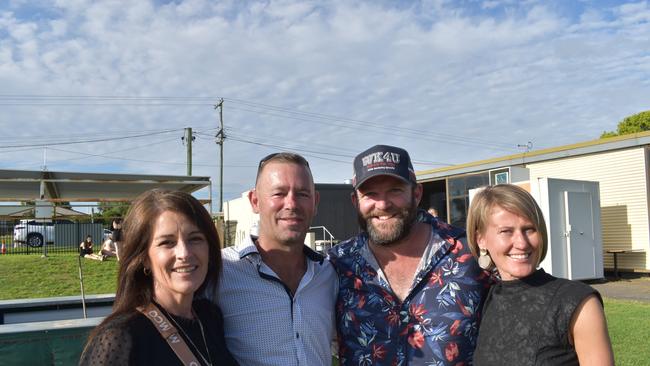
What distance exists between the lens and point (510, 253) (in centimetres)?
232

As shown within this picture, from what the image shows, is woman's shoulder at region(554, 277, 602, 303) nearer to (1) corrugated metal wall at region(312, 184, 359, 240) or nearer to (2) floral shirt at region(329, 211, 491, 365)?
(2) floral shirt at region(329, 211, 491, 365)

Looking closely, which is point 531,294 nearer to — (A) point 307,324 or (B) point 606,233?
(A) point 307,324

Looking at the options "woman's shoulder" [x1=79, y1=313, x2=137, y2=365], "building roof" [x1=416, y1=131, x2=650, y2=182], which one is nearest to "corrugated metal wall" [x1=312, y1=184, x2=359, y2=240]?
"building roof" [x1=416, y1=131, x2=650, y2=182]

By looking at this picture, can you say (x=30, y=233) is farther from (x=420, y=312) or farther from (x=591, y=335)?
(x=591, y=335)

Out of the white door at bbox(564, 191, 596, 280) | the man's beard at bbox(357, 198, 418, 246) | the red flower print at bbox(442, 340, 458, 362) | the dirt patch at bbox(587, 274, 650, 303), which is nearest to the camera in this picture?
the red flower print at bbox(442, 340, 458, 362)

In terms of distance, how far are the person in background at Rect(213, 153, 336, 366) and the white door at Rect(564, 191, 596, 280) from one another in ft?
39.8

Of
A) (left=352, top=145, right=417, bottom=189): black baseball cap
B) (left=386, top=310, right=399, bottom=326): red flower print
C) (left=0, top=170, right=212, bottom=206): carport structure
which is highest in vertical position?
(left=0, top=170, right=212, bottom=206): carport structure

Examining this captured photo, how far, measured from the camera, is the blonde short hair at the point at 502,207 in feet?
7.59

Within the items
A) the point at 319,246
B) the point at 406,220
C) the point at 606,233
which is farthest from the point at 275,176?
the point at 606,233

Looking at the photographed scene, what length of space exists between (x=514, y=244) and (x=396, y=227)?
0.63 m

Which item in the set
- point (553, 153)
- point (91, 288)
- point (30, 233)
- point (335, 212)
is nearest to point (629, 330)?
point (553, 153)

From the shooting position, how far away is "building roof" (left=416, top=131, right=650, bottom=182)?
15159 millimetres

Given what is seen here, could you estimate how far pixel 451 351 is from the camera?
96.6 inches

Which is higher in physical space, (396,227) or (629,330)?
(396,227)
